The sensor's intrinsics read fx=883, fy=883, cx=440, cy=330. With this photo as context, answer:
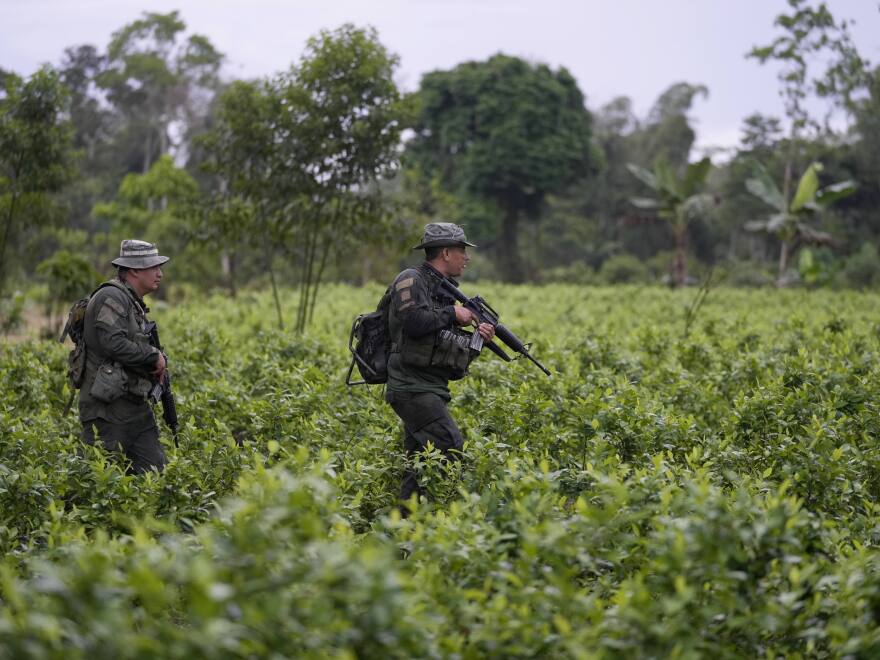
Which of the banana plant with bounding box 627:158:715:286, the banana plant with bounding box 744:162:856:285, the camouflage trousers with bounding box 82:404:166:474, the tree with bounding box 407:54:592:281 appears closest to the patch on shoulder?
the camouflage trousers with bounding box 82:404:166:474

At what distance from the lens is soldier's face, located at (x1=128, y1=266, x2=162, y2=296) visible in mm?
5379

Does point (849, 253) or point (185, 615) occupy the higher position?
point (849, 253)

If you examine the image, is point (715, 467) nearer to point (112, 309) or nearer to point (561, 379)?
point (561, 379)

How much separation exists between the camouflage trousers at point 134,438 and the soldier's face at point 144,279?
72 centimetres

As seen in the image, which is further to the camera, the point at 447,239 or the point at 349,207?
the point at 349,207

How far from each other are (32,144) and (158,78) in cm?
3479

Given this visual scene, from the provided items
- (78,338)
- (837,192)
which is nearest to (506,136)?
(837,192)

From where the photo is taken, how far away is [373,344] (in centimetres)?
555

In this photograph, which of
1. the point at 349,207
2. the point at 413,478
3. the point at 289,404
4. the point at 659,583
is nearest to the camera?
the point at 659,583

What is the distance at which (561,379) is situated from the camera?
6969 millimetres

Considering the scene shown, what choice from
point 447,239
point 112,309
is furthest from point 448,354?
point 112,309

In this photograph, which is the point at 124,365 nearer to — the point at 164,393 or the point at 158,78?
the point at 164,393

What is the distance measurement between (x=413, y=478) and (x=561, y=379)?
7.40 ft

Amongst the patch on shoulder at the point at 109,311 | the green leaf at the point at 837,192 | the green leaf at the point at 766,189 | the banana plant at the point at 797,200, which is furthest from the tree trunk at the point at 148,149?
the patch on shoulder at the point at 109,311
